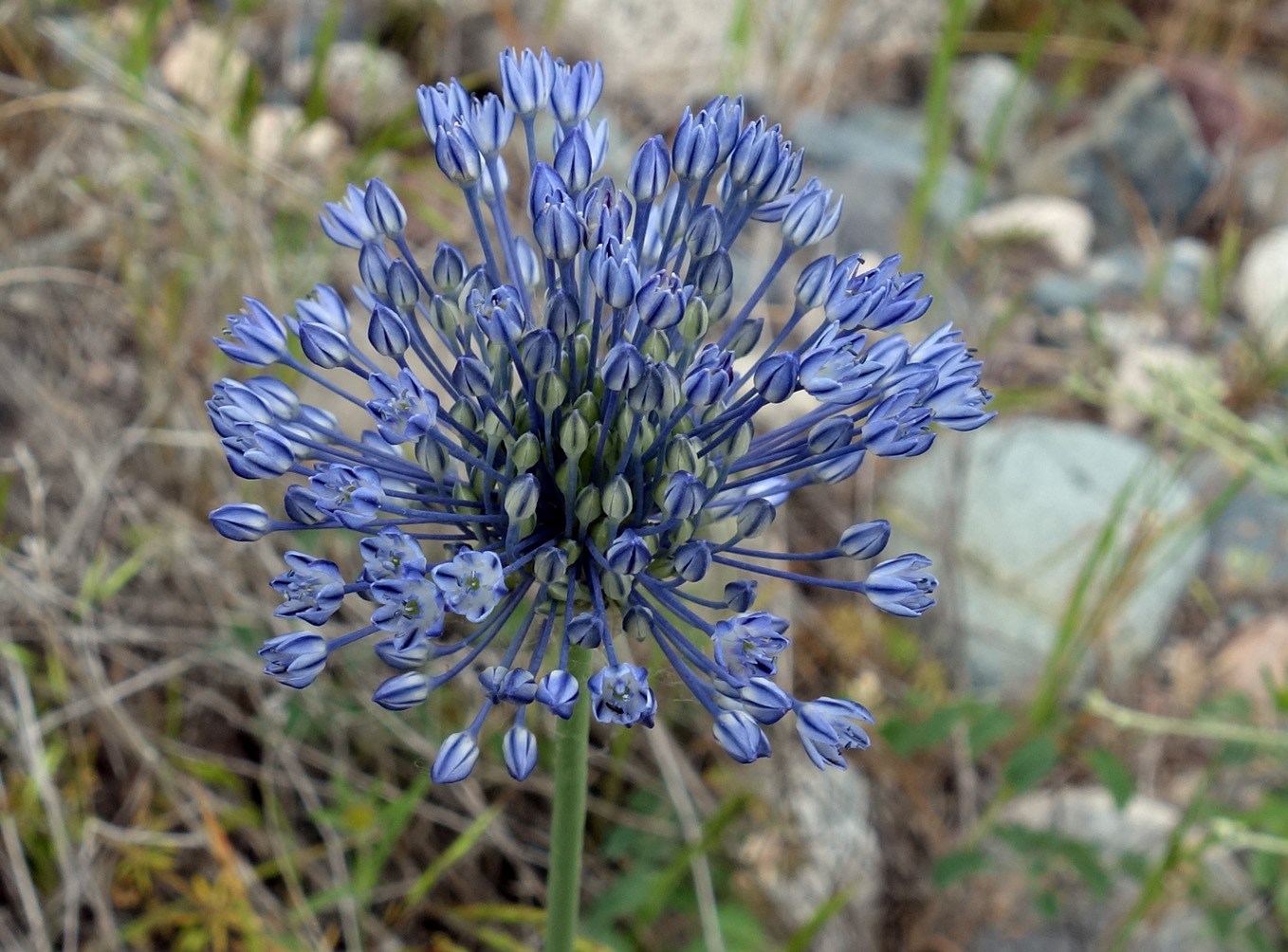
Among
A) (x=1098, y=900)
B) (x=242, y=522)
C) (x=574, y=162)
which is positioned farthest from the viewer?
(x=1098, y=900)

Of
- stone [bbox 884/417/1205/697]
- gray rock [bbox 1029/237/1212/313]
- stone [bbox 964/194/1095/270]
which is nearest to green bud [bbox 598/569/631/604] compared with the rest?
stone [bbox 884/417/1205/697]

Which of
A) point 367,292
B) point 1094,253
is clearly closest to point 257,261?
point 367,292

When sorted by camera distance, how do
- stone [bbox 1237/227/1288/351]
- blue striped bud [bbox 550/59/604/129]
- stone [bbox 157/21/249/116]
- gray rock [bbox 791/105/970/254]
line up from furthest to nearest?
gray rock [bbox 791/105/970/254] < stone [bbox 1237/227/1288/351] < stone [bbox 157/21/249/116] < blue striped bud [bbox 550/59/604/129]

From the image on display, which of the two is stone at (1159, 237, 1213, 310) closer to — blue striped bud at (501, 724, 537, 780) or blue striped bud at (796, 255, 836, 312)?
blue striped bud at (796, 255, 836, 312)

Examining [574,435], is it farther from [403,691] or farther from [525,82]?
[525,82]

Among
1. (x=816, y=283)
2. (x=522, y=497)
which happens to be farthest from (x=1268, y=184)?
(x=522, y=497)

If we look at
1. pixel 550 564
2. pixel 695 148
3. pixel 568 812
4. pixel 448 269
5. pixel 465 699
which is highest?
pixel 695 148

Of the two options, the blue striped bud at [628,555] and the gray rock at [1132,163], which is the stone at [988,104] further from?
the blue striped bud at [628,555]
